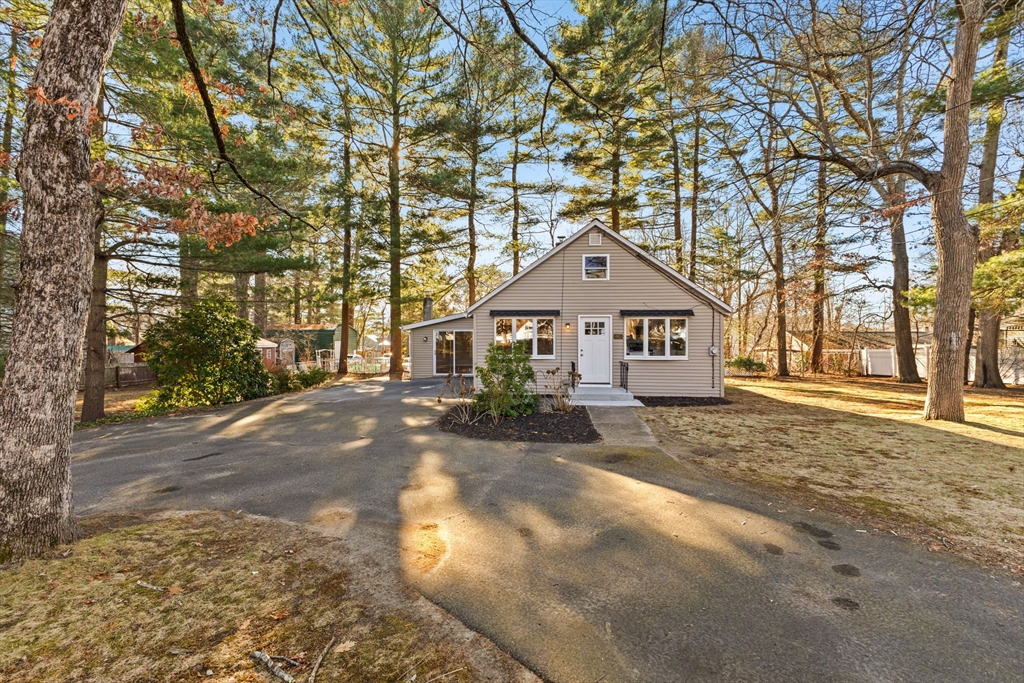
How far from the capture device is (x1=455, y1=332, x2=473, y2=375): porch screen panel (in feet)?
65.7

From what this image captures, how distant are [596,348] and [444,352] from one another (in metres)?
9.51

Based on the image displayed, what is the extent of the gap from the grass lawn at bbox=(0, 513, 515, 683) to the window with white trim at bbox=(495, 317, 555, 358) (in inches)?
402

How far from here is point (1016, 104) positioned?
8.27 m

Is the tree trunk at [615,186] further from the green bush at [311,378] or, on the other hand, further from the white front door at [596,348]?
the green bush at [311,378]

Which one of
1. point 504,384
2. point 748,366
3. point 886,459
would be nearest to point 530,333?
point 504,384

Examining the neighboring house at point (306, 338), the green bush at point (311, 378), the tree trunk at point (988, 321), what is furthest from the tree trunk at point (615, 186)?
the neighboring house at point (306, 338)

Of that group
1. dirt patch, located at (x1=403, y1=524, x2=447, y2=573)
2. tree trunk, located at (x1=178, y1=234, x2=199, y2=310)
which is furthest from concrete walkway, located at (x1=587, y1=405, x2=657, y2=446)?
tree trunk, located at (x1=178, y1=234, x2=199, y2=310)

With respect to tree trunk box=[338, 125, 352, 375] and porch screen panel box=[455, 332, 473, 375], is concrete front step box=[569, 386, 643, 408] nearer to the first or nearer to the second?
porch screen panel box=[455, 332, 473, 375]

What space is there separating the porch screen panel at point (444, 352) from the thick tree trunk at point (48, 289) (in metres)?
17.1

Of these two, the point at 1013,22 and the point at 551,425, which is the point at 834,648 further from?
the point at 1013,22

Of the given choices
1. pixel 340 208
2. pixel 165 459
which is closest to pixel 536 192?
pixel 340 208

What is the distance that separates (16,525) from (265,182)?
10665mm

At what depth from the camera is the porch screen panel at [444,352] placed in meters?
20.0

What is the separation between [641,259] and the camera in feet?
41.8
